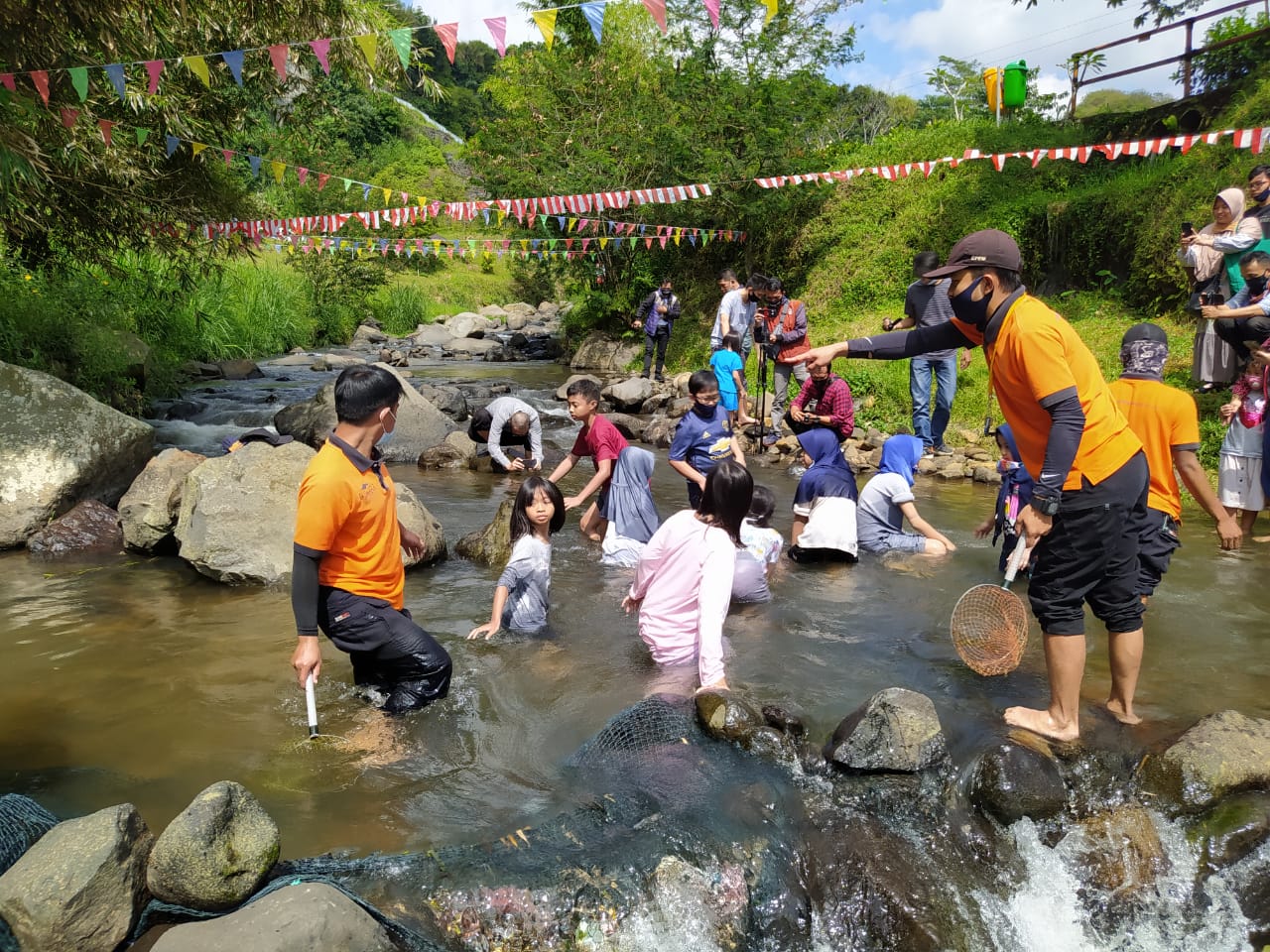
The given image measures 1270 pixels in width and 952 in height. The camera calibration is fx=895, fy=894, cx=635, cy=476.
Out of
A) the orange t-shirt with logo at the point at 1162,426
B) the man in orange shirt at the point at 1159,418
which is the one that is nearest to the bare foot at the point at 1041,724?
the man in orange shirt at the point at 1159,418

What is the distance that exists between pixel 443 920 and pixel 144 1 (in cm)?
833

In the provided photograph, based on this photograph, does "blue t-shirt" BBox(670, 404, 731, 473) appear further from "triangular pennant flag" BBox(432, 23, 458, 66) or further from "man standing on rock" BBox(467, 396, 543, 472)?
"triangular pennant flag" BBox(432, 23, 458, 66)

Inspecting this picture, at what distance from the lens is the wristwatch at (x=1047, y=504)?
3.53 metres

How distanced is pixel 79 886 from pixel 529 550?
2.96 meters

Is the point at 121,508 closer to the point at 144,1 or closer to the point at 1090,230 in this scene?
the point at 144,1

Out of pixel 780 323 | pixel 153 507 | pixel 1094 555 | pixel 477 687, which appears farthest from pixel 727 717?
pixel 780 323

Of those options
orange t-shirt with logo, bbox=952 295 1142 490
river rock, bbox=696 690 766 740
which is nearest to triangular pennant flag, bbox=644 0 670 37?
orange t-shirt with logo, bbox=952 295 1142 490

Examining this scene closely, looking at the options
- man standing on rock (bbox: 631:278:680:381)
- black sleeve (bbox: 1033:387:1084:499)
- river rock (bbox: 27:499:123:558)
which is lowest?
river rock (bbox: 27:499:123:558)

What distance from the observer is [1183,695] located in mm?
4719

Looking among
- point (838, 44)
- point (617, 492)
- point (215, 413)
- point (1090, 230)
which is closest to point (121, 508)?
point (617, 492)

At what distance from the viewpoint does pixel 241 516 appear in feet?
23.0

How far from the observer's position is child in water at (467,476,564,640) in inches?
213

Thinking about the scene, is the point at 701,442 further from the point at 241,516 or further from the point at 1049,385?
the point at 1049,385

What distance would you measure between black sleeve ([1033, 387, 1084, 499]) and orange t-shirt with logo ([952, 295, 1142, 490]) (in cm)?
4
